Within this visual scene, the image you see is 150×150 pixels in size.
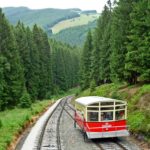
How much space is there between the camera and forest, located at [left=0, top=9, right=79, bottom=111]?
59.4m

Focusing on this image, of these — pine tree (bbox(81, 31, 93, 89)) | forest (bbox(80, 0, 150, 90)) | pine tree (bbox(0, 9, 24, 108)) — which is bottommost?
pine tree (bbox(81, 31, 93, 89))

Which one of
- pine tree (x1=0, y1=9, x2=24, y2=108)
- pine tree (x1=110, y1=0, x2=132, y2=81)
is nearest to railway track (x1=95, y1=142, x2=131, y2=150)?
pine tree (x1=110, y1=0, x2=132, y2=81)

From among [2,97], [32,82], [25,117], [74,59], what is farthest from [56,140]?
[74,59]

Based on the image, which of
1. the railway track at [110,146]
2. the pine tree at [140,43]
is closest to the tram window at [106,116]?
the railway track at [110,146]

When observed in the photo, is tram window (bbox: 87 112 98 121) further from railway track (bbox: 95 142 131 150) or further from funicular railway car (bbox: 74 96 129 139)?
railway track (bbox: 95 142 131 150)

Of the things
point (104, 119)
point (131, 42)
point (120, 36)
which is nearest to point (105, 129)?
point (104, 119)

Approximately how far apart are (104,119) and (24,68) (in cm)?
4905

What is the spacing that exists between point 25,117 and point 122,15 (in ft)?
50.8

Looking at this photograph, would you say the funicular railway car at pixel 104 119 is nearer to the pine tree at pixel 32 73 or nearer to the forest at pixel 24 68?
the forest at pixel 24 68

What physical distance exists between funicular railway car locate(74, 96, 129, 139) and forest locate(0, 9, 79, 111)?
28.3 meters

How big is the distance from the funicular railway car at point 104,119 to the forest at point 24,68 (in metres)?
28.3

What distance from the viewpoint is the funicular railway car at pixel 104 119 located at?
27.8m

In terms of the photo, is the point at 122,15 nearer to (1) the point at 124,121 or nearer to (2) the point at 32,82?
(1) the point at 124,121

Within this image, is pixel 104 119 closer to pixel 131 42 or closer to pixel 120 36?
pixel 131 42
